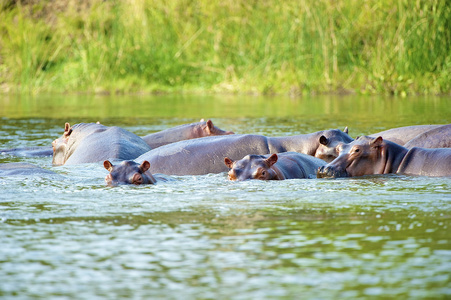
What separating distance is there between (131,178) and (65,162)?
212 cm

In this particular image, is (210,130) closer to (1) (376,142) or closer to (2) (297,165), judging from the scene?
(2) (297,165)

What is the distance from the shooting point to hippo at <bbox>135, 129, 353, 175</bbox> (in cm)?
557

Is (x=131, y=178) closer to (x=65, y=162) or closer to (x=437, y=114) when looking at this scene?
(x=65, y=162)

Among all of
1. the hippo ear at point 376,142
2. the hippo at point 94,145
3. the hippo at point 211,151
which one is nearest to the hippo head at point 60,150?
the hippo at point 94,145

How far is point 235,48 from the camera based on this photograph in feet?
55.4

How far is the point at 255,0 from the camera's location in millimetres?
17312

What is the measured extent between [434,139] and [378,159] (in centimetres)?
98

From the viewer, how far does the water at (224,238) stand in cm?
243

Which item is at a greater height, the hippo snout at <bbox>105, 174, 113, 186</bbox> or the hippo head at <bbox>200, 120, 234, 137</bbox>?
the hippo head at <bbox>200, 120, 234, 137</bbox>

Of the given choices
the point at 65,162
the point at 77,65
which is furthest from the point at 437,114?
the point at 77,65

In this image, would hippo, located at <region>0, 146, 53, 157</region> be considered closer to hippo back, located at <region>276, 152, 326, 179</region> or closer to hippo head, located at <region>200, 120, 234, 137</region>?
hippo head, located at <region>200, 120, 234, 137</region>

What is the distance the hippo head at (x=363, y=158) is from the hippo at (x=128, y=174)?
121cm

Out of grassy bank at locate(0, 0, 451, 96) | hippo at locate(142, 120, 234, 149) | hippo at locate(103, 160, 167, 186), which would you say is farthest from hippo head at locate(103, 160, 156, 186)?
grassy bank at locate(0, 0, 451, 96)

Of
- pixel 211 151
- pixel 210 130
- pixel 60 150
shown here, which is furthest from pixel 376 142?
pixel 60 150
